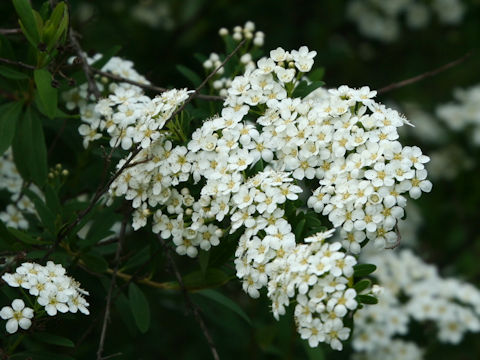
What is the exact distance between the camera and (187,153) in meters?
2.97

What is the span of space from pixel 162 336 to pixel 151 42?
6.95 ft

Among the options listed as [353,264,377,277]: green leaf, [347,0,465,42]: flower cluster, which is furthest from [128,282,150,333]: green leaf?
[347,0,465,42]: flower cluster

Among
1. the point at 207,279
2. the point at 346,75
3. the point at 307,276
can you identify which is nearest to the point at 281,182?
the point at 307,276

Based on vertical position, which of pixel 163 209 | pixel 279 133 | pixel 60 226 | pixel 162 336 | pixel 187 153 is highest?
pixel 279 133

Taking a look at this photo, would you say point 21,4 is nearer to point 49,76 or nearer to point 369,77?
point 49,76

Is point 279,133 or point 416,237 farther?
point 416,237

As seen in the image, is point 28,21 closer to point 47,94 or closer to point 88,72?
point 47,94

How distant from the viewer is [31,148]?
3.41m

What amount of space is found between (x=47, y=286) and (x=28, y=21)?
3.58 ft

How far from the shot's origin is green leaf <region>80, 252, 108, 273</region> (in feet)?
10.5

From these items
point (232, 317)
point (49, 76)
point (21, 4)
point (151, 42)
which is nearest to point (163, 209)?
point (49, 76)

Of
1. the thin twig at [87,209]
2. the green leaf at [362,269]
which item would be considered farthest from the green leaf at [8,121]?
the green leaf at [362,269]

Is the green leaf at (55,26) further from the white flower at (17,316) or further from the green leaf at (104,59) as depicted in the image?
the white flower at (17,316)

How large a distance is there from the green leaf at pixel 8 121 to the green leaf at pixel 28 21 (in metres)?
0.37
